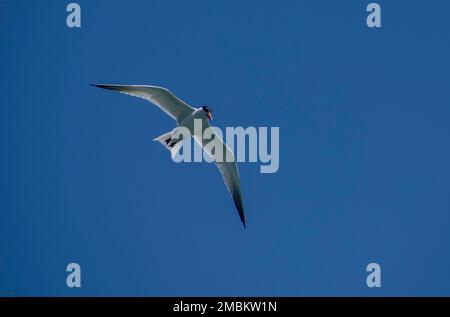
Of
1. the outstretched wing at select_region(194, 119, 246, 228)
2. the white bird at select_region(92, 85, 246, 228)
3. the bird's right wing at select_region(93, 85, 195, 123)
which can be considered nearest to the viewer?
the bird's right wing at select_region(93, 85, 195, 123)

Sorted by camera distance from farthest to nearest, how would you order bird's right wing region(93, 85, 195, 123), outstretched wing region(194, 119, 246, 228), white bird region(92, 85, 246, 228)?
outstretched wing region(194, 119, 246, 228), white bird region(92, 85, 246, 228), bird's right wing region(93, 85, 195, 123)

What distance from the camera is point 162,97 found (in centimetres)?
1437

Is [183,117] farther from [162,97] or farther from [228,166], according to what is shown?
[228,166]

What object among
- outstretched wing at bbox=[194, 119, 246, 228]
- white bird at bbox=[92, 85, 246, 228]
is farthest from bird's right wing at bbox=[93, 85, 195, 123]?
outstretched wing at bbox=[194, 119, 246, 228]

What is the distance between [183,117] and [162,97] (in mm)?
634

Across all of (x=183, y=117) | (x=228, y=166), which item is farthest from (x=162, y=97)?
(x=228, y=166)

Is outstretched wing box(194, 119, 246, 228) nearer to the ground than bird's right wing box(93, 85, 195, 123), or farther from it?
nearer to the ground

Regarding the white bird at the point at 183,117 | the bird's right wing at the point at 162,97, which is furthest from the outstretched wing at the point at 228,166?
the bird's right wing at the point at 162,97

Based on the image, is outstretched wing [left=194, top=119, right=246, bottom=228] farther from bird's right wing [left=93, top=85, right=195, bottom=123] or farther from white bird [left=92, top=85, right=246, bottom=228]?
bird's right wing [left=93, top=85, right=195, bottom=123]

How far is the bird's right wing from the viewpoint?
46.1 feet
